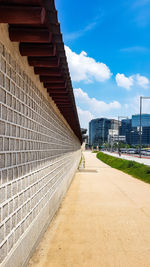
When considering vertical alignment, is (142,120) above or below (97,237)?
above

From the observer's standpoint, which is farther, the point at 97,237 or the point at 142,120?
the point at 142,120

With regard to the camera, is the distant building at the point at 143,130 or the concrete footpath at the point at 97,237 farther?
the distant building at the point at 143,130

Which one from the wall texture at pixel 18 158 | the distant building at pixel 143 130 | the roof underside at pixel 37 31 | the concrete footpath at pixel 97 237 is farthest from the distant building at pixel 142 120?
the roof underside at pixel 37 31

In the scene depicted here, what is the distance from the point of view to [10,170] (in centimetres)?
306

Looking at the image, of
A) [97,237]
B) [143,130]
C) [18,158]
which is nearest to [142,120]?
[143,130]

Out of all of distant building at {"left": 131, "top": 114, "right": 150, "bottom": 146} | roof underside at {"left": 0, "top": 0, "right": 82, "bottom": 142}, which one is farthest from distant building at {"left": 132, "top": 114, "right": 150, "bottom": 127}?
roof underside at {"left": 0, "top": 0, "right": 82, "bottom": 142}

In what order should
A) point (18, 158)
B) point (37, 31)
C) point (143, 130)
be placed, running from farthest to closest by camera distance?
point (143, 130) → point (18, 158) → point (37, 31)

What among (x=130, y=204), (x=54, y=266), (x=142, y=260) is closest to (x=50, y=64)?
(x=54, y=266)

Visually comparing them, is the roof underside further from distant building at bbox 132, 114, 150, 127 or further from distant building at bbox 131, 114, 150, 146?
distant building at bbox 132, 114, 150, 127

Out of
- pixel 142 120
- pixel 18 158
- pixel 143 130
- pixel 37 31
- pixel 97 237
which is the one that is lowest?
pixel 97 237

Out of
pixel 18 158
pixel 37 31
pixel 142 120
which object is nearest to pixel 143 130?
pixel 142 120

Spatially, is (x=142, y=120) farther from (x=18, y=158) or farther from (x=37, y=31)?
(x=37, y=31)

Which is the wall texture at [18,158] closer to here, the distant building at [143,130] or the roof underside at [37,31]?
the roof underside at [37,31]

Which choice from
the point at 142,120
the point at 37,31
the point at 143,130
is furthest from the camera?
the point at 142,120
